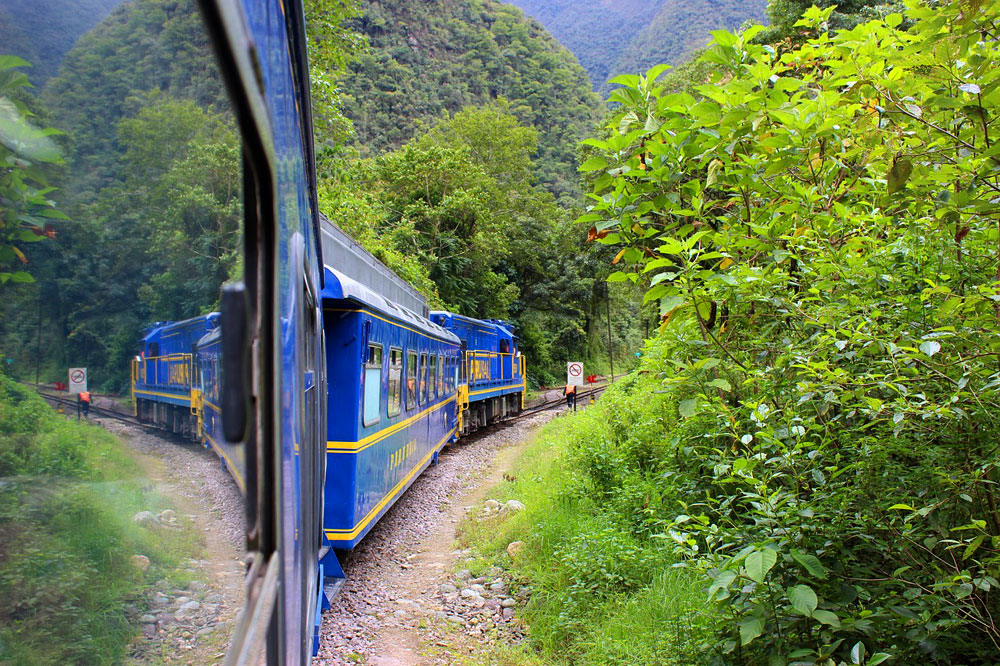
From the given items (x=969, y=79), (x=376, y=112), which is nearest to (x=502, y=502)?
(x=969, y=79)

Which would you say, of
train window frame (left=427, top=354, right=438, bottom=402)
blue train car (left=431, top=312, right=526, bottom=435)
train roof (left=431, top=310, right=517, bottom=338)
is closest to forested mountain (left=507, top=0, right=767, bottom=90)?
blue train car (left=431, top=312, right=526, bottom=435)

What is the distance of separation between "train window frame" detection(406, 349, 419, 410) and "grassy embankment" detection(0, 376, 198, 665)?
7253 mm

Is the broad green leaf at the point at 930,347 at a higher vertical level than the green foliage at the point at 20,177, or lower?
lower

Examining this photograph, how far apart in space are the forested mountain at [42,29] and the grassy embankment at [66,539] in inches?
12.3

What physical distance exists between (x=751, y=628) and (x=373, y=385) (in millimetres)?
4267

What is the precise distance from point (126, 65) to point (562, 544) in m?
6.24

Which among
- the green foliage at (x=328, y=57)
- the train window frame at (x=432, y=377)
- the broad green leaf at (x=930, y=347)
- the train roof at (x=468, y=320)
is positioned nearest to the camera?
the broad green leaf at (x=930, y=347)

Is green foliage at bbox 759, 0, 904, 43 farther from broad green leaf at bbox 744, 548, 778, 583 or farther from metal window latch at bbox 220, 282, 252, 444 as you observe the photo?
metal window latch at bbox 220, 282, 252, 444

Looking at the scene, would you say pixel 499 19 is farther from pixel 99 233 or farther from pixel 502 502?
pixel 99 233

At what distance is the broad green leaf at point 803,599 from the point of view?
105 inches

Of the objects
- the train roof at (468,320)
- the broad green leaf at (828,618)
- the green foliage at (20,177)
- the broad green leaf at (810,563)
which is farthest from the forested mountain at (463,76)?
the green foliage at (20,177)

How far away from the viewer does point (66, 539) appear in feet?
2.32

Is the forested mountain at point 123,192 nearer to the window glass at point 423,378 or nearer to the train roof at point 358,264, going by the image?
the train roof at point 358,264

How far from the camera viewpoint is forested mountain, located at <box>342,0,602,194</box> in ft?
181
